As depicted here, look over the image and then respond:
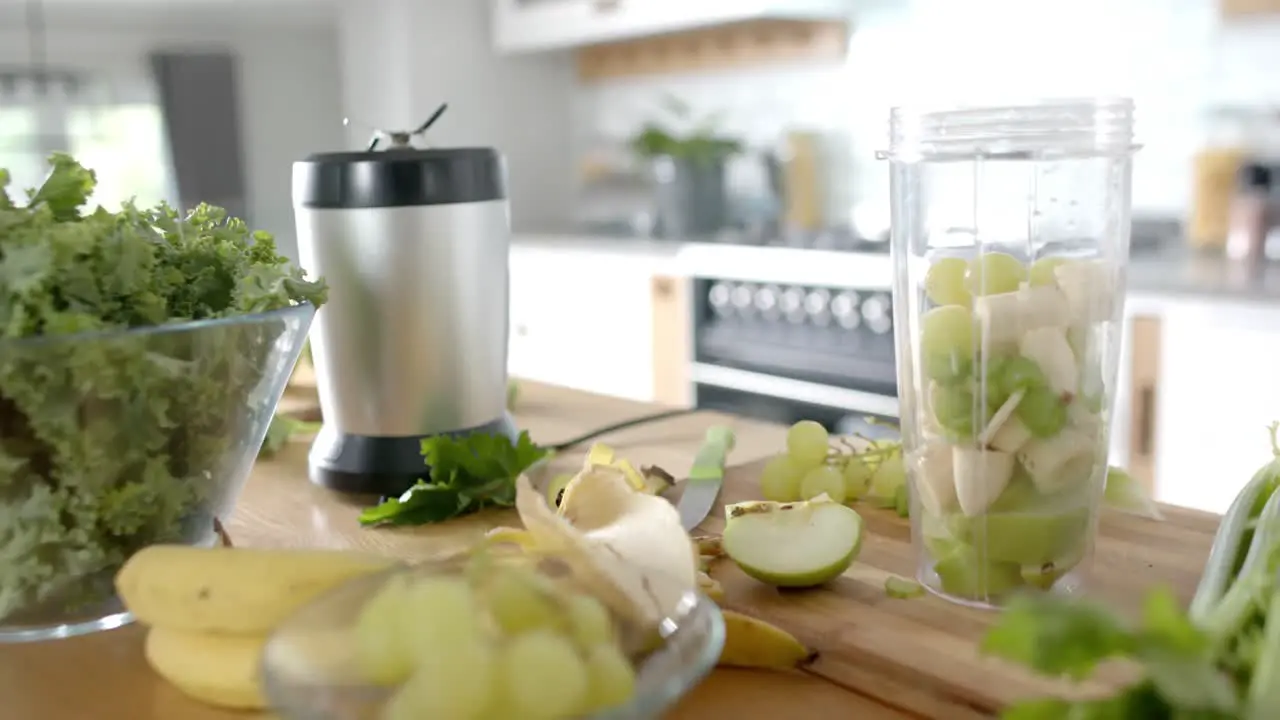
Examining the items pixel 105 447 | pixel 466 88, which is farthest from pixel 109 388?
pixel 466 88

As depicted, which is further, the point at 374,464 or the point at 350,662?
the point at 374,464

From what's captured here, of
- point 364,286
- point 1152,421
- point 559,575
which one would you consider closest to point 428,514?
point 364,286

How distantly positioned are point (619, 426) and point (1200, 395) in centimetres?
107

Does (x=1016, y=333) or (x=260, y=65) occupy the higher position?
(x=260, y=65)

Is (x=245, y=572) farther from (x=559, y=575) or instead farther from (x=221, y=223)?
(x=221, y=223)

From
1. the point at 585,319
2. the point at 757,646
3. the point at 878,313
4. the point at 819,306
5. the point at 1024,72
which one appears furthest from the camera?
the point at 585,319

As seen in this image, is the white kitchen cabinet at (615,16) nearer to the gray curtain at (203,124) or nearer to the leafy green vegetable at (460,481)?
the gray curtain at (203,124)

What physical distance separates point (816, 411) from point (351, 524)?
1.58m

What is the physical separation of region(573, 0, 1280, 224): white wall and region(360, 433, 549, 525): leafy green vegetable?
1724 mm

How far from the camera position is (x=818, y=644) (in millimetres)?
569

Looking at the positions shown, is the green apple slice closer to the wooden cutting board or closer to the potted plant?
the wooden cutting board

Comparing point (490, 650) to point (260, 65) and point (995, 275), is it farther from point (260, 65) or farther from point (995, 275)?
point (260, 65)

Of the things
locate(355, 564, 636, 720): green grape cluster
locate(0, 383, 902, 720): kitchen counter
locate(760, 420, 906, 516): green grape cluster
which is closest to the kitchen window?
locate(0, 383, 902, 720): kitchen counter

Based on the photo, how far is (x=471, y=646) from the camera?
1.31ft
